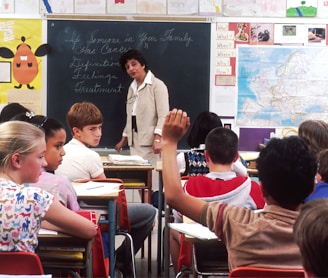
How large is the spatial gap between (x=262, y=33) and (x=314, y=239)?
5369 mm

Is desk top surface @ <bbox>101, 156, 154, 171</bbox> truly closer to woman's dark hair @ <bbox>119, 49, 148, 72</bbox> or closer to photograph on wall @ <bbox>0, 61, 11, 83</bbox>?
woman's dark hair @ <bbox>119, 49, 148, 72</bbox>

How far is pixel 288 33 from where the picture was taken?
21.0 ft

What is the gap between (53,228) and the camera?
2.59 m

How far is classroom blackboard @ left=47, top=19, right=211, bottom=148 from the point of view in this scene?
638 cm

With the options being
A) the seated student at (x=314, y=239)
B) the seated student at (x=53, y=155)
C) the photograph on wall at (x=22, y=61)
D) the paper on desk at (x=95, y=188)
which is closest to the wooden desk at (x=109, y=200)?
the paper on desk at (x=95, y=188)

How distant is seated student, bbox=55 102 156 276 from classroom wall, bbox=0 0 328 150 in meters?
2.20

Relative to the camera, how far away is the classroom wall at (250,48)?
6.34 metres

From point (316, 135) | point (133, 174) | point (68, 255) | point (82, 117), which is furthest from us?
point (133, 174)

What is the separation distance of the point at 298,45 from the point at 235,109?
3.11 feet

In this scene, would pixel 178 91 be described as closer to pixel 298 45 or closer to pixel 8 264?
pixel 298 45

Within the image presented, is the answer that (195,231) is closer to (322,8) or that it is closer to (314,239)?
(314,239)

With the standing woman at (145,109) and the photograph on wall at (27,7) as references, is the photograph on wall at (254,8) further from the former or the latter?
the photograph on wall at (27,7)

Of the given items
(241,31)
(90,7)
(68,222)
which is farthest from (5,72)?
(68,222)

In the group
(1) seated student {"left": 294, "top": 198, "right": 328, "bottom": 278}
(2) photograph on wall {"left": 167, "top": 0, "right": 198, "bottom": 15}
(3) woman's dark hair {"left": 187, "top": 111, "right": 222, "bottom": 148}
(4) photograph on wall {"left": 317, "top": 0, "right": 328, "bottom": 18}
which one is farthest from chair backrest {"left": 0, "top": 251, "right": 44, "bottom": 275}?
(4) photograph on wall {"left": 317, "top": 0, "right": 328, "bottom": 18}
